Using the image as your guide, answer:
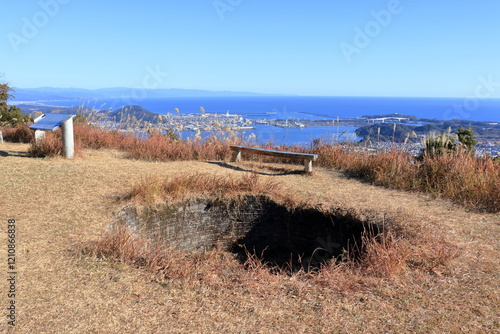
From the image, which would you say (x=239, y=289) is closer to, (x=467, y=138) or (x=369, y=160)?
(x=369, y=160)

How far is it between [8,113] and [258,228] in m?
Result: 11.3

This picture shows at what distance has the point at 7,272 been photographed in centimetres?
391

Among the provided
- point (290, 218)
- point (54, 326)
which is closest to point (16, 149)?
point (290, 218)

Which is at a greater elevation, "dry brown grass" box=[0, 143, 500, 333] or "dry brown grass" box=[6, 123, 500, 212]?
"dry brown grass" box=[6, 123, 500, 212]

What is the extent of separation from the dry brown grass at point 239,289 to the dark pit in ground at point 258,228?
0.65 metres

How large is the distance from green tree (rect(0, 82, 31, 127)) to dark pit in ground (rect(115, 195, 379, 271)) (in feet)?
31.3

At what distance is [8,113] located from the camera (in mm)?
13805

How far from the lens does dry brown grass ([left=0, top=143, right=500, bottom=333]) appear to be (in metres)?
3.24

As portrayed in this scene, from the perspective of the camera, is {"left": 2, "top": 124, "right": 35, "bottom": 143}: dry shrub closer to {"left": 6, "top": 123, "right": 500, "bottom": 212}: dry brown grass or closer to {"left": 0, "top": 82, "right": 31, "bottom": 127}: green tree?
{"left": 6, "top": 123, "right": 500, "bottom": 212}: dry brown grass

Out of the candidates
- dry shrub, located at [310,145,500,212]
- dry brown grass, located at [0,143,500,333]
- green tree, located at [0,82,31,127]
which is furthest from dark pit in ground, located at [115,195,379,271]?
green tree, located at [0,82,31,127]

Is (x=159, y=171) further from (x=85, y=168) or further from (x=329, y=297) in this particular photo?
(x=329, y=297)

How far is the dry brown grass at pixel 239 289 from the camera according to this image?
3242 millimetres

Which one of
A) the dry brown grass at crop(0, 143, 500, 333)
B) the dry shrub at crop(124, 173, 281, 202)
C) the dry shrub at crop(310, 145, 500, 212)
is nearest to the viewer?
the dry brown grass at crop(0, 143, 500, 333)

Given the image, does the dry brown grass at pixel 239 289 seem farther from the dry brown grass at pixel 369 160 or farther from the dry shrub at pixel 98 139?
the dry shrub at pixel 98 139
